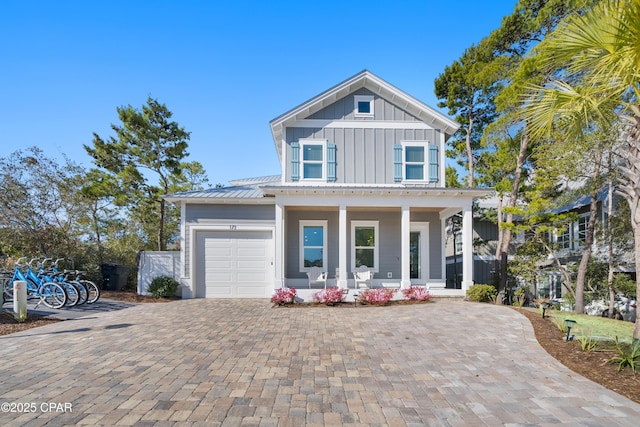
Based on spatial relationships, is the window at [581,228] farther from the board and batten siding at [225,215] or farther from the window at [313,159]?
the board and batten siding at [225,215]

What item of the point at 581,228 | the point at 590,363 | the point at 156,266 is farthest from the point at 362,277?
the point at 581,228

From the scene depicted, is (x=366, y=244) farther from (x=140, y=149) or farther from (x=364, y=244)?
(x=140, y=149)

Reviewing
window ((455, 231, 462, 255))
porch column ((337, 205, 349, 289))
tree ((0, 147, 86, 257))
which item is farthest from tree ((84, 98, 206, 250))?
window ((455, 231, 462, 255))

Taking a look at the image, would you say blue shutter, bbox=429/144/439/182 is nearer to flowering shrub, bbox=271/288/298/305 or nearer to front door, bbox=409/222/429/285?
front door, bbox=409/222/429/285

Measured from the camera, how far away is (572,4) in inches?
441

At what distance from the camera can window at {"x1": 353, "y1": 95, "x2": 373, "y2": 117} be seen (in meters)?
13.1

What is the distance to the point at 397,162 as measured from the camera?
42.3ft

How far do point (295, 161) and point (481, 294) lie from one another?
7979 millimetres

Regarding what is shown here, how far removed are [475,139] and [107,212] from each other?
20052 mm

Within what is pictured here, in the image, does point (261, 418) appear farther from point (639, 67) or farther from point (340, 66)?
point (340, 66)

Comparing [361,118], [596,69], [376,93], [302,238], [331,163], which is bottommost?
[302,238]

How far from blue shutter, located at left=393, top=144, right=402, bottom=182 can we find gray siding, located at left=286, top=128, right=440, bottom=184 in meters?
0.12

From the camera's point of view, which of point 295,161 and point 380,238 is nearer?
point 295,161

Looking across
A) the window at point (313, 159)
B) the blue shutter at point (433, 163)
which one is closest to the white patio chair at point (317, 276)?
the window at point (313, 159)
